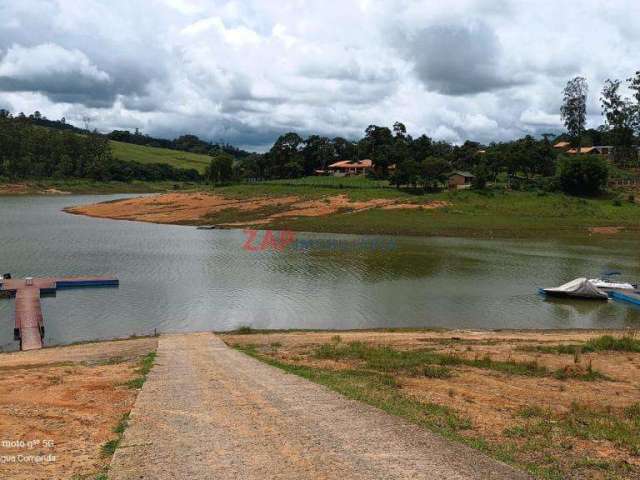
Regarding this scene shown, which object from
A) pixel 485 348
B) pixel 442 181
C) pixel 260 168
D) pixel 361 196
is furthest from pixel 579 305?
pixel 260 168

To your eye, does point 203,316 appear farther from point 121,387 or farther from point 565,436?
point 565,436

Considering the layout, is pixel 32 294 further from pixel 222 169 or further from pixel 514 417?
pixel 222 169

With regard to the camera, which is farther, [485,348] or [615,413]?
[485,348]

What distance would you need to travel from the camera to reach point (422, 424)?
39.0ft

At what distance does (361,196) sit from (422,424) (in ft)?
270

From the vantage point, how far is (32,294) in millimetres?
35531

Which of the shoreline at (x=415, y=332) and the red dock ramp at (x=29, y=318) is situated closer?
the red dock ramp at (x=29, y=318)

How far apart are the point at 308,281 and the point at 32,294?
18.9 metres

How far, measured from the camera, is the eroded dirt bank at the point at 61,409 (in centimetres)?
972

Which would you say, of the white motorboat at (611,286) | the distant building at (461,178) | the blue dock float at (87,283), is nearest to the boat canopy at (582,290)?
the white motorboat at (611,286)

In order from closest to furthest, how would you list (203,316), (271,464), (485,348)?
1. (271,464)
2. (485,348)
3. (203,316)

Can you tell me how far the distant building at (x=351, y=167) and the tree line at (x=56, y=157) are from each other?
72819 mm

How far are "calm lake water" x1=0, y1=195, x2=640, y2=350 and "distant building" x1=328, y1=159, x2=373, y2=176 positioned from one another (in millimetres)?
75995

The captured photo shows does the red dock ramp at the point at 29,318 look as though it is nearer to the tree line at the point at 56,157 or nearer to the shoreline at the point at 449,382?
the shoreline at the point at 449,382
